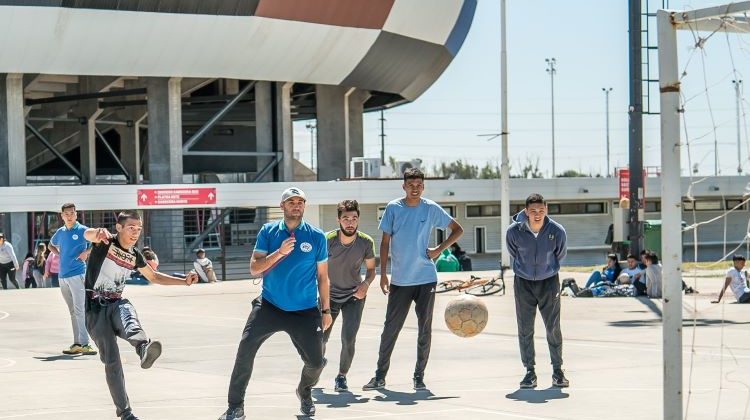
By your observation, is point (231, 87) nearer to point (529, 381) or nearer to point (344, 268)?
point (344, 268)

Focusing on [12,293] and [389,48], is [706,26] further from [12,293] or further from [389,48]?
[389,48]

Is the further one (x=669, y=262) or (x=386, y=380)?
(x=386, y=380)

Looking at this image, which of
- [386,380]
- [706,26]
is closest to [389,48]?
[386,380]

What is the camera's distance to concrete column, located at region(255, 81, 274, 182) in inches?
2188

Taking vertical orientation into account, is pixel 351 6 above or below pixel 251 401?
above

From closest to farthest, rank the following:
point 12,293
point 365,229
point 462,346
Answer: point 462,346, point 12,293, point 365,229

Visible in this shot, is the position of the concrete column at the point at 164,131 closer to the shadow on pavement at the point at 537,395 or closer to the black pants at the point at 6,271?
the black pants at the point at 6,271

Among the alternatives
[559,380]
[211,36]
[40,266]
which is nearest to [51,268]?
[40,266]

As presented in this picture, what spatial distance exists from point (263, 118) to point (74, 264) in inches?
1568

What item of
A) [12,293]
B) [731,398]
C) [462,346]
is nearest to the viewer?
[731,398]

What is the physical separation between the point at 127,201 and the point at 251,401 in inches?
1389

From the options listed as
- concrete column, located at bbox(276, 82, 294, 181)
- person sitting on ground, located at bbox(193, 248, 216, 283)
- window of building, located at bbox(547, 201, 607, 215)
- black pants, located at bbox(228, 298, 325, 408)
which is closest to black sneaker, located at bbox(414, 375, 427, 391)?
black pants, located at bbox(228, 298, 325, 408)

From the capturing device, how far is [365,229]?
5184 cm

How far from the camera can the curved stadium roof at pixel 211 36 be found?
1879 inches
